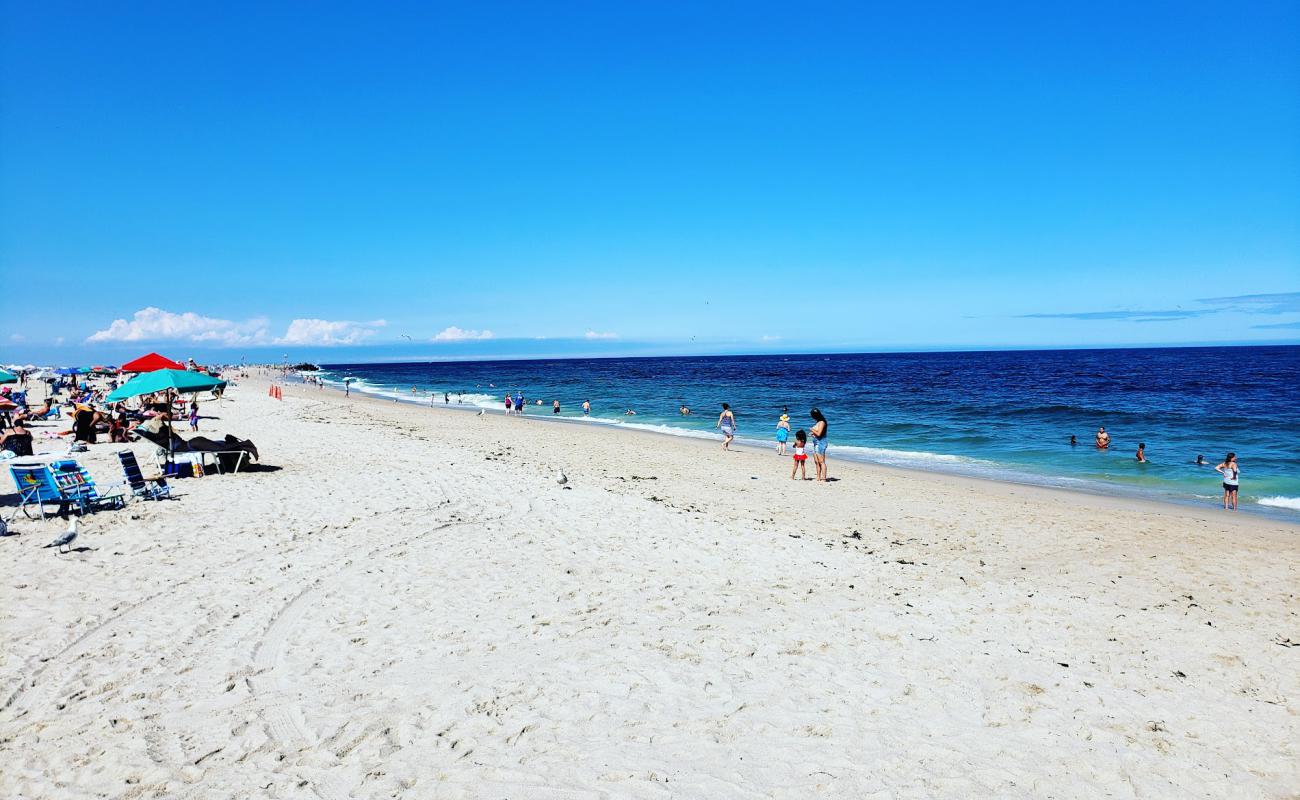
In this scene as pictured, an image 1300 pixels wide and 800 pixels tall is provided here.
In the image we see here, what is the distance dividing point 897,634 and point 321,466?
42.0 feet

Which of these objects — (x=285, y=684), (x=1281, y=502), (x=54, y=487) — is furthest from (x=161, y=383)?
(x=1281, y=502)

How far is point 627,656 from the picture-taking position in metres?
5.67

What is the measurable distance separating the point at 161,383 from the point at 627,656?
468 inches

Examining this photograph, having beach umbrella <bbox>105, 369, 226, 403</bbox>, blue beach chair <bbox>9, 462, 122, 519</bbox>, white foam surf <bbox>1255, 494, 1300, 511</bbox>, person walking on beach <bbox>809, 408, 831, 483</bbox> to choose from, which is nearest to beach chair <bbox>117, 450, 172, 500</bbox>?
blue beach chair <bbox>9, 462, 122, 519</bbox>

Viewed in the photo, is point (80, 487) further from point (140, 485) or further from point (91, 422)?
point (91, 422)

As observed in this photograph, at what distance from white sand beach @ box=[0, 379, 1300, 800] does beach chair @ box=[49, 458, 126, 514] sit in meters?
0.60

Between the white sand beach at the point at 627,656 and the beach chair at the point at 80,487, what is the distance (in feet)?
1.96

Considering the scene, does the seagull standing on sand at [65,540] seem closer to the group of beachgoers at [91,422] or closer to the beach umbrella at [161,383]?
the beach umbrella at [161,383]

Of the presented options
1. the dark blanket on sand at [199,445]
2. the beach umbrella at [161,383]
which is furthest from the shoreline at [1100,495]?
the beach umbrella at [161,383]

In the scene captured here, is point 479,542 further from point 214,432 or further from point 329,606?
point 214,432

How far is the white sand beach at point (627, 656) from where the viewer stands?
4.14 metres

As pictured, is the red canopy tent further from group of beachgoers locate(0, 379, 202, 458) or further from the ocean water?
the ocean water

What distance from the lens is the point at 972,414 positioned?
111 ft

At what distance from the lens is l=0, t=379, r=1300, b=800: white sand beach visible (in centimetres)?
414
